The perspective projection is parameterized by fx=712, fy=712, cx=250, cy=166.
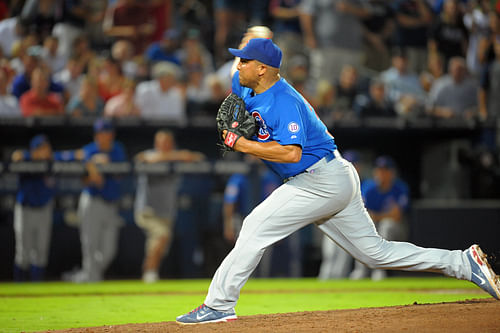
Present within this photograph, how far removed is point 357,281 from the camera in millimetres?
9625

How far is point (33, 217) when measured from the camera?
9148mm

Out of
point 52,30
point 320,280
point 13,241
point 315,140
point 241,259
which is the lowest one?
point 320,280

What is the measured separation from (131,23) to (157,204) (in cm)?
379

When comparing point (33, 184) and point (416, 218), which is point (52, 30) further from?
point (416, 218)

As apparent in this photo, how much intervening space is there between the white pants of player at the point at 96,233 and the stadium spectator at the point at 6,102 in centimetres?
161

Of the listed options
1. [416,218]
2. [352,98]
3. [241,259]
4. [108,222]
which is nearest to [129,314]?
[241,259]

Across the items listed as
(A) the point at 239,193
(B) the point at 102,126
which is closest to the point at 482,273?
(A) the point at 239,193

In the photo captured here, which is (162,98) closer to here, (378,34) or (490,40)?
(378,34)

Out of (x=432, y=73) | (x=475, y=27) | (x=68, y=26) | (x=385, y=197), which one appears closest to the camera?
(x=385, y=197)

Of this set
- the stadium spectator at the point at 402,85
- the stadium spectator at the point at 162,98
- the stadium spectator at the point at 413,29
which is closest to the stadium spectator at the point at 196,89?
the stadium spectator at the point at 162,98

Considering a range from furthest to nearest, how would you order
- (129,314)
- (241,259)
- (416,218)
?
(416,218), (129,314), (241,259)

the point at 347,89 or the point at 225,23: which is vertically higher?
the point at 225,23

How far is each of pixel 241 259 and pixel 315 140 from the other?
0.89 m

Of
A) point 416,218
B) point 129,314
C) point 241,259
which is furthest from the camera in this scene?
point 416,218
